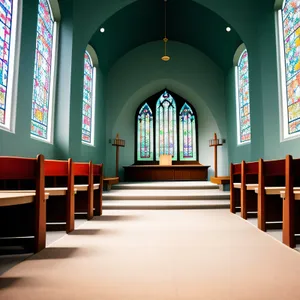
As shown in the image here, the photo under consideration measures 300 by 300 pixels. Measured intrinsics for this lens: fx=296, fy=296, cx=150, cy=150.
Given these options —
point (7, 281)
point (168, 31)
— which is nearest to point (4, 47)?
point (7, 281)

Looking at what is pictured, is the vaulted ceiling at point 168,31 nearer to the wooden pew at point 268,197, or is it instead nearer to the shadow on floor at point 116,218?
the shadow on floor at point 116,218

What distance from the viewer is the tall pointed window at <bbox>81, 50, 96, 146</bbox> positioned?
7.66 metres

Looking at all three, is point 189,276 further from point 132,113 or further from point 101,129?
point 132,113

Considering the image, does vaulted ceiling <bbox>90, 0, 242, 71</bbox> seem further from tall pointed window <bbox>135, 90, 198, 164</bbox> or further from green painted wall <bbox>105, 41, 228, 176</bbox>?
tall pointed window <bbox>135, 90, 198, 164</bbox>

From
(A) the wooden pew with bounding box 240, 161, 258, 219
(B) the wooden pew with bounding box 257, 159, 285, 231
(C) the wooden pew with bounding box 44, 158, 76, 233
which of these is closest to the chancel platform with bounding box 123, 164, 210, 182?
(A) the wooden pew with bounding box 240, 161, 258, 219

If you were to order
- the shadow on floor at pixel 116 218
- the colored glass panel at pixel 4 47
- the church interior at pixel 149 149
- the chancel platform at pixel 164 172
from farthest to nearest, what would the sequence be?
the chancel platform at pixel 164 172 → the colored glass panel at pixel 4 47 → the shadow on floor at pixel 116 218 → the church interior at pixel 149 149

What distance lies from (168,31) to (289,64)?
433 centimetres

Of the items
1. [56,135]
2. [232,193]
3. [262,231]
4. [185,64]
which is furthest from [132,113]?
[262,231]

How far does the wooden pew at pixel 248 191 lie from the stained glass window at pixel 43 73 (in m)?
3.49

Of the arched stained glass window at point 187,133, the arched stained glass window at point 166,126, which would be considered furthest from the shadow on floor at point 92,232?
the arched stained glass window at point 187,133

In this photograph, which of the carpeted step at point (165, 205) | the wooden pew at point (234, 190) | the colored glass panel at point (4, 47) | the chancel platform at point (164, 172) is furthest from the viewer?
the chancel platform at point (164, 172)

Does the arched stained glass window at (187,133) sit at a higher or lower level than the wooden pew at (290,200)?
higher

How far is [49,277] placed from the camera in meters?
1.75

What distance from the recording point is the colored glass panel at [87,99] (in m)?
7.65
